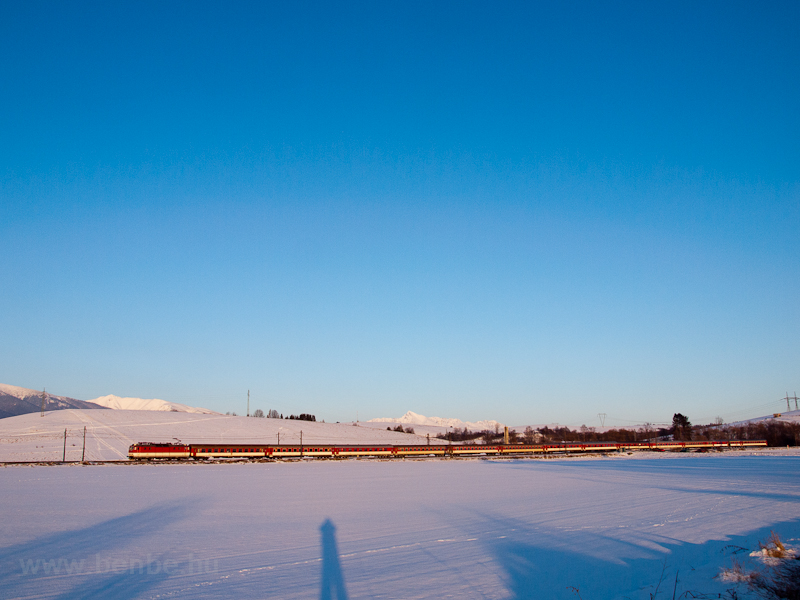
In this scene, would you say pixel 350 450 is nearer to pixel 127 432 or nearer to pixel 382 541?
pixel 127 432

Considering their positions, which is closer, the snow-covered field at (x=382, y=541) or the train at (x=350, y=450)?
the snow-covered field at (x=382, y=541)

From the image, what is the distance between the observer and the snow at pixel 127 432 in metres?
70.5

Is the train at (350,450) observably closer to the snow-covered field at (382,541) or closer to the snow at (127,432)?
the snow at (127,432)

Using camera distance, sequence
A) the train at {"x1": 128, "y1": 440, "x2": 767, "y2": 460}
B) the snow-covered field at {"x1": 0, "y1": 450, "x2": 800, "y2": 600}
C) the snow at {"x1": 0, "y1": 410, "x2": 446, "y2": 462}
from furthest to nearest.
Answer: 1. the snow at {"x1": 0, "y1": 410, "x2": 446, "y2": 462}
2. the train at {"x1": 128, "y1": 440, "x2": 767, "y2": 460}
3. the snow-covered field at {"x1": 0, "y1": 450, "x2": 800, "y2": 600}

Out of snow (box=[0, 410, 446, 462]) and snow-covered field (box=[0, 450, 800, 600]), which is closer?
snow-covered field (box=[0, 450, 800, 600])

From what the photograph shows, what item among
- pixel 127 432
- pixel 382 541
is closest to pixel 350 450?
pixel 127 432

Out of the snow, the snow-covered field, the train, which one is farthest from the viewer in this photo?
the snow

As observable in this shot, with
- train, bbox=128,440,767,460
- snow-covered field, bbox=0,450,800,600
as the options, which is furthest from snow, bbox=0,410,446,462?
snow-covered field, bbox=0,450,800,600

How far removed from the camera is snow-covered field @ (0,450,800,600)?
9.05 metres

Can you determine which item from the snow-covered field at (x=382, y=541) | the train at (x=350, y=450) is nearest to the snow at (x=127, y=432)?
the train at (x=350, y=450)

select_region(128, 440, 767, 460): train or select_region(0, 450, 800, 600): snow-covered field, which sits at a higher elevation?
select_region(0, 450, 800, 600): snow-covered field

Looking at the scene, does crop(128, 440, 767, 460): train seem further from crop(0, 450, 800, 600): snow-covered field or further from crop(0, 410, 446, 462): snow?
crop(0, 450, 800, 600): snow-covered field

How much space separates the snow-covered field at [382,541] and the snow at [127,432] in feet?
176

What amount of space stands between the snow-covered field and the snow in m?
53.7
